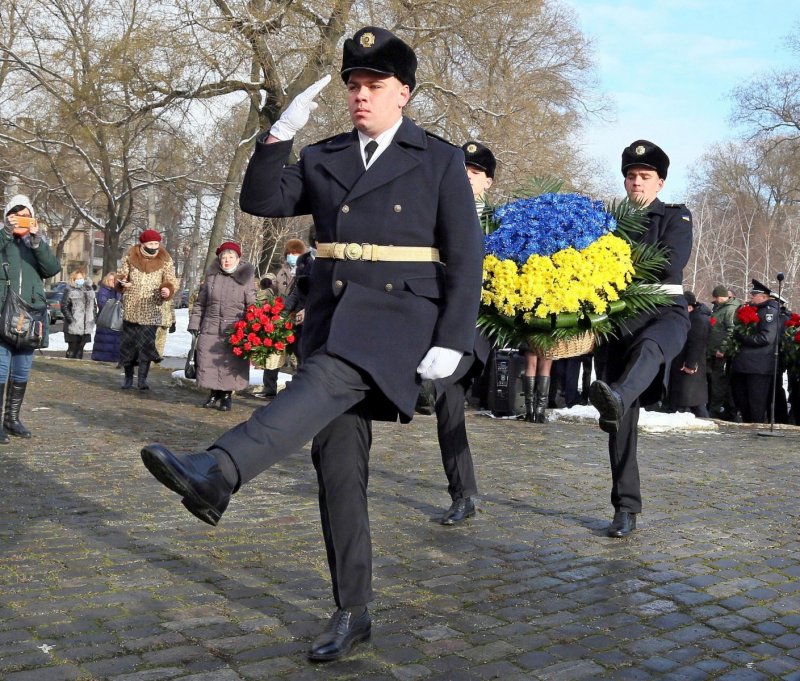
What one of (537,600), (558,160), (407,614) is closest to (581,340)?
(537,600)

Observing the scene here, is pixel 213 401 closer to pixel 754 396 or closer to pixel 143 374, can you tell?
pixel 143 374

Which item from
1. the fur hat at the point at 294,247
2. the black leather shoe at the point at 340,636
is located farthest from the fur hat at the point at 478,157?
the fur hat at the point at 294,247

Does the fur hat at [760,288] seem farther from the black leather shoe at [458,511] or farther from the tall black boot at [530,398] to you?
the black leather shoe at [458,511]

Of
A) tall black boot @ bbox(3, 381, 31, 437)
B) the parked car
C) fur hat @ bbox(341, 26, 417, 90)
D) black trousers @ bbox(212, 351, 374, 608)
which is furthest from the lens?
the parked car

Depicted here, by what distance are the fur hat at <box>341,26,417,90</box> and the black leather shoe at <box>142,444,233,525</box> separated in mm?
1567

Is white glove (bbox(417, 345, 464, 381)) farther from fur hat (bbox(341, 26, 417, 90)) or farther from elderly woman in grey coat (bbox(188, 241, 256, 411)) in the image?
elderly woman in grey coat (bbox(188, 241, 256, 411))

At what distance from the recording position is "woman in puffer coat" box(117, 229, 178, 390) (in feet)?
44.0

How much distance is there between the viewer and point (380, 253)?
12.9 feet

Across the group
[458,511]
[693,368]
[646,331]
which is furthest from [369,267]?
[693,368]

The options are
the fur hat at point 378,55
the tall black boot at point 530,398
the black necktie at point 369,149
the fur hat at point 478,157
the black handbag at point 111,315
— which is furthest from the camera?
the black handbag at point 111,315

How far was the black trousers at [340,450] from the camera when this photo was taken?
3676 millimetres

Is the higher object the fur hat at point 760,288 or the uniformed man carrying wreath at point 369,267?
the fur hat at point 760,288

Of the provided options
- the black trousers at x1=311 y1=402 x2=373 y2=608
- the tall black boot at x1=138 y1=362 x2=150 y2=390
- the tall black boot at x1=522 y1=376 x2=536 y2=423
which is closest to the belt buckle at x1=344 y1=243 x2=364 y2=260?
the black trousers at x1=311 y1=402 x2=373 y2=608

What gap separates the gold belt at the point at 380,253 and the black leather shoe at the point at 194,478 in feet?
3.27
